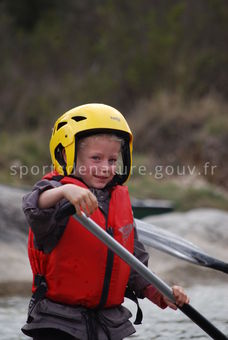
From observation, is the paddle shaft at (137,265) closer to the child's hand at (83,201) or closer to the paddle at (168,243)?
the child's hand at (83,201)

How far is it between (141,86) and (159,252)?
11.0 m

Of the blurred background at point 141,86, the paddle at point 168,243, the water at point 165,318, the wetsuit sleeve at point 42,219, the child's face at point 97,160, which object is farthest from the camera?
the blurred background at point 141,86

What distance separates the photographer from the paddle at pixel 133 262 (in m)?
2.93

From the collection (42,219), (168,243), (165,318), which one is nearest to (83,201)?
(42,219)

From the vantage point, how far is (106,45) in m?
18.9

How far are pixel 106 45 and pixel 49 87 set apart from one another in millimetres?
1995

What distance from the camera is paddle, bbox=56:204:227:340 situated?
2.93 metres

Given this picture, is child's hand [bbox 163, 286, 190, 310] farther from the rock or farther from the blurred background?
the blurred background

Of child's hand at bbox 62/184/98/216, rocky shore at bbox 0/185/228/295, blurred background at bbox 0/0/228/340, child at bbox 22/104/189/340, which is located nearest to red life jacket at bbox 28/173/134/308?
child at bbox 22/104/189/340

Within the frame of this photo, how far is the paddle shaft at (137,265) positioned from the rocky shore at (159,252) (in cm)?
325

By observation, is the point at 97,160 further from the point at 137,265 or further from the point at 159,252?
the point at 159,252

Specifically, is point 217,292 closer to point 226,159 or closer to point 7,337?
→ point 7,337

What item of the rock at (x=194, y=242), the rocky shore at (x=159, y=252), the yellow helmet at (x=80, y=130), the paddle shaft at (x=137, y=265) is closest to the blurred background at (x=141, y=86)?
the rock at (x=194, y=242)

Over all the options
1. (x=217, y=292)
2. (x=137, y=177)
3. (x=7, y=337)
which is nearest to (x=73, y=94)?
(x=137, y=177)
